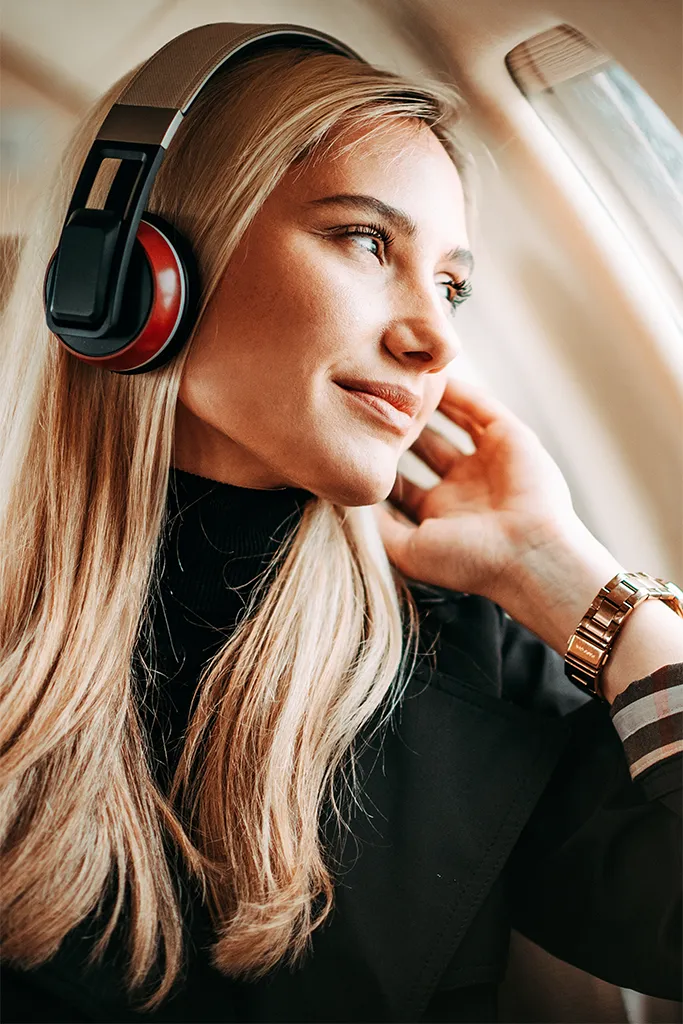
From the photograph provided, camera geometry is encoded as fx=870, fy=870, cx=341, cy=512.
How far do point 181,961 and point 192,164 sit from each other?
592mm

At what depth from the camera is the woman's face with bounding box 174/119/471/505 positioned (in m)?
0.62

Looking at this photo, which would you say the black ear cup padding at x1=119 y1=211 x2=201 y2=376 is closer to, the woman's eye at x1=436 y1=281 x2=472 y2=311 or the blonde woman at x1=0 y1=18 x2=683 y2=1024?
the blonde woman at x1=0 y1=18 x2=683 y2=1024

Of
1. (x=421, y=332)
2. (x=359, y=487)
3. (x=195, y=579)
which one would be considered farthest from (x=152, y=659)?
(x=421, y=332)

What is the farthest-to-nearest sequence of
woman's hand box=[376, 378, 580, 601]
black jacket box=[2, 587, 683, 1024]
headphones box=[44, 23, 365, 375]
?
woman's hand box=[376, 378, 580, 601] → black jacket box=[2, 587, 683, 1024] → headphones box=[44, 23, 365, 375]

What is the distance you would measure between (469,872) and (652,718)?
199 millimetres

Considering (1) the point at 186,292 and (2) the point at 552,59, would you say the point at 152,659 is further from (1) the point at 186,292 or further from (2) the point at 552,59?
(2) the point at 552,59

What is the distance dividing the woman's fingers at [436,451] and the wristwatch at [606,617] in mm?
213

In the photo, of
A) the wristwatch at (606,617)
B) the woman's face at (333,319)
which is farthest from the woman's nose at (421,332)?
the wristwatch at (606,617)

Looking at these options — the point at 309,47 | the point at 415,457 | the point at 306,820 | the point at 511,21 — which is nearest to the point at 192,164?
the point at 309,47

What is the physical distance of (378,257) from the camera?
64 centimetres

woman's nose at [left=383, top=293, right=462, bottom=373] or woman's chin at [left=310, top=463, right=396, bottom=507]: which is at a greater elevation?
woman's nose at [left=383, top=293, right=462, bottom=373]

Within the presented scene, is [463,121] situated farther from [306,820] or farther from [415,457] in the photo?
[306,820]

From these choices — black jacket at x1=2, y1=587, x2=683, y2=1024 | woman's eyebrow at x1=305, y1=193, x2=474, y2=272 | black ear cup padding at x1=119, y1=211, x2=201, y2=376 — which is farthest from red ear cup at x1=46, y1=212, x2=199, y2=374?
black jacket at x1=2, y1=587, x2=683, y2=1024

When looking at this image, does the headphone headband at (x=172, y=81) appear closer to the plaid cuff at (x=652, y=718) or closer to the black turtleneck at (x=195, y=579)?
the black turtleneck at (x=195, y=579)
